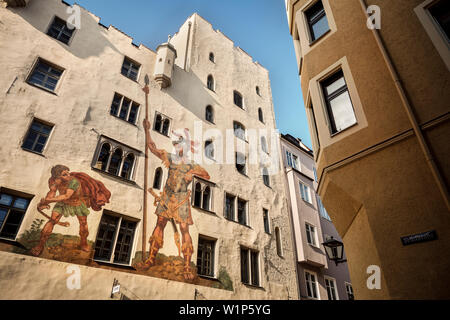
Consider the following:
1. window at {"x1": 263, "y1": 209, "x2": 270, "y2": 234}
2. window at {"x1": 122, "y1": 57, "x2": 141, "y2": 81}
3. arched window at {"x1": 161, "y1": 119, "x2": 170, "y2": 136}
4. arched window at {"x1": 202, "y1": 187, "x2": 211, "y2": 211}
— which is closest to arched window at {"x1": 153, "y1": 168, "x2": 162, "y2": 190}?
arched window at {"x1": 161, "y1": 119, "x2": 170, "y2": 136}

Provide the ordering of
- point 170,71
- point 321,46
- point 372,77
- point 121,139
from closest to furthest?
point 372,77, point 321,46, point 121,139, point 170,71

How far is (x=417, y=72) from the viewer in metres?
5.59

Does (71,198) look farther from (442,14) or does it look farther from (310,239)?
(310,239)

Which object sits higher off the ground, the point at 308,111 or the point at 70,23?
the point at 70,23

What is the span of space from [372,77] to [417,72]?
96 cm

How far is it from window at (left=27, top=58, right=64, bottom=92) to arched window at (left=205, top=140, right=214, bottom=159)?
26.3 feet

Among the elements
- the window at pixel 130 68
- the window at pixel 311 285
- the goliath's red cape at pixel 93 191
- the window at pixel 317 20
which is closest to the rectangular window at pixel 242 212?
the window at pixel 311 285

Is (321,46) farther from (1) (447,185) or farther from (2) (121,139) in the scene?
(2) (121,139)

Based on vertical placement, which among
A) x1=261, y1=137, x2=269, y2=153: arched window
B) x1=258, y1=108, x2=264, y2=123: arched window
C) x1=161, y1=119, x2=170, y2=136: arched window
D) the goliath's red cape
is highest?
x1=258, y1=108, x2=264, y2=123: arched window

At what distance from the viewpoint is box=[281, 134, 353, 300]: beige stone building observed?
58.4ft

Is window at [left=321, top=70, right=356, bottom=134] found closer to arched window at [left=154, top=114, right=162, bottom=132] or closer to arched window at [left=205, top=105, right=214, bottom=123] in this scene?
arched window at [left=154, top=114, right=162, bottom=132]

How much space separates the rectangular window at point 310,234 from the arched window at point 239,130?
755 centimetres

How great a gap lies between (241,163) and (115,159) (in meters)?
8.42
